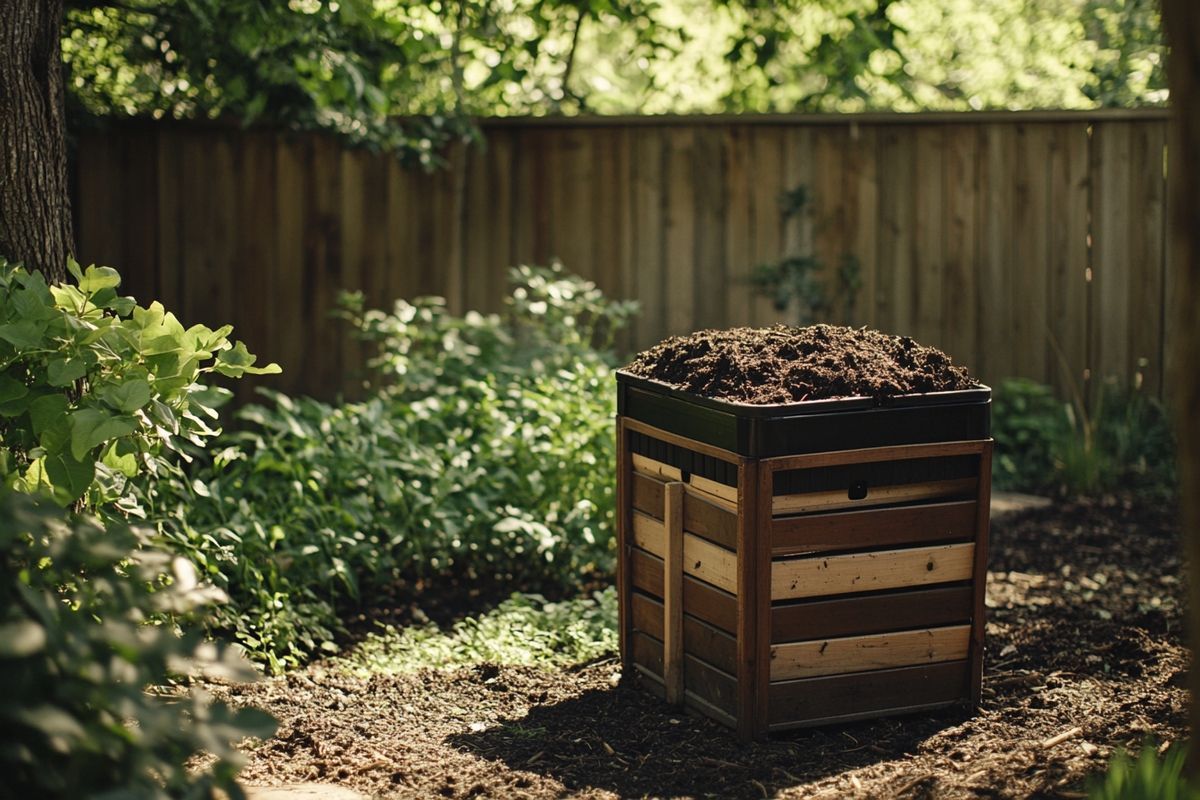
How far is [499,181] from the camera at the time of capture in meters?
7.26

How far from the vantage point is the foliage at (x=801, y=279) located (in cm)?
737

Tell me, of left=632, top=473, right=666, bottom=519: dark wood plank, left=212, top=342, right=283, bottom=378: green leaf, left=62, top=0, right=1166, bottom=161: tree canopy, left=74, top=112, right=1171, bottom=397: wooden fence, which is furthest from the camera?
left=74, top=112, right=1171, bottom=397: wooden fence

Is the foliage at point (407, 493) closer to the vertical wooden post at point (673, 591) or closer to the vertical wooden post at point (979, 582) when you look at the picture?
the vertical wooden post at point (673, 591)

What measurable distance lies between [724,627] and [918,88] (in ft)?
34.7

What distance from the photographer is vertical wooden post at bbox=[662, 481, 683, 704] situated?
3.68 m

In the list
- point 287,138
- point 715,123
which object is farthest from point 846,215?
point 287,138

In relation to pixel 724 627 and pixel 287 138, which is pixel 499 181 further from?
pixel 724 627

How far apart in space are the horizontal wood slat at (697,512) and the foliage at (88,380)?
114cm

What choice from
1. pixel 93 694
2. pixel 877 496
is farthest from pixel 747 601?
pixel 93 694

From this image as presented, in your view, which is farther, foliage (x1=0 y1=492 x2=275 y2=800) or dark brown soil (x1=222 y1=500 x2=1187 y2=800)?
dark brown soil (x1=222 y1=500 x2=1187 y2=800)

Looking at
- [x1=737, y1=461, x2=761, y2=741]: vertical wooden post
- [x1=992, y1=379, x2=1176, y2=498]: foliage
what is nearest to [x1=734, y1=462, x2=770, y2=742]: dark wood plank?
[x1=737, y1=461, x2=761, y2=741]: vertical wooden post

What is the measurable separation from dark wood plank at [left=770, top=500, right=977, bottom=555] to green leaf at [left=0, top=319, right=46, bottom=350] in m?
1.78

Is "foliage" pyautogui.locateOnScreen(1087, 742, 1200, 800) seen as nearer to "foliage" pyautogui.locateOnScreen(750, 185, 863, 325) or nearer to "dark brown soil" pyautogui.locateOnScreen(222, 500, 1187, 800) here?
"dark brown soil" pyautogui.locateOnScreen(222, 500, 1187, 800)

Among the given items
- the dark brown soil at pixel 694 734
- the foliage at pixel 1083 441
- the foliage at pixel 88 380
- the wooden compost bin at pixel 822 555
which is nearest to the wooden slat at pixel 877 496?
the wooden compost bin at pixel 822 555
